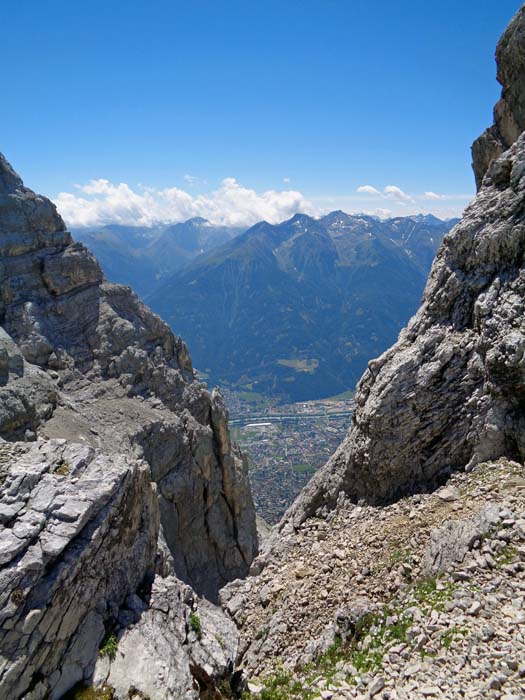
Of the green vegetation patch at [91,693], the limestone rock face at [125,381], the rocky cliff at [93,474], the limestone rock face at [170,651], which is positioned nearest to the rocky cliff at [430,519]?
the limestone rock face at [170,651]

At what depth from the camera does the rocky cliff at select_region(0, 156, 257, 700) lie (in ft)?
50.6

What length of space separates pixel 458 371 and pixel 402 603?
11065 mm

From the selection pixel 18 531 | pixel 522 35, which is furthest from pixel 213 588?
pixel 522 35

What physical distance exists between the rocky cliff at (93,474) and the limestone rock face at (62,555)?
0.15 feet

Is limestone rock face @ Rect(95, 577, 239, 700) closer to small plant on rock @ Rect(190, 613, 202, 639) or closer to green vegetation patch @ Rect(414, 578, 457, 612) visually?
small plant on rock @ Rect(190, 613, 202, 639)

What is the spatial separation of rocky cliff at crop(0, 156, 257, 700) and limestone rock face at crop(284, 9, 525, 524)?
11073 mm

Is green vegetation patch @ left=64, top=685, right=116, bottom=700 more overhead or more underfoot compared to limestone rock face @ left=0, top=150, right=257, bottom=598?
more underfoot

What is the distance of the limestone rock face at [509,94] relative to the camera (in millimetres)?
27816

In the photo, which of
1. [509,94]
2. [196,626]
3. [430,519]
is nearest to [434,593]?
[430,519]

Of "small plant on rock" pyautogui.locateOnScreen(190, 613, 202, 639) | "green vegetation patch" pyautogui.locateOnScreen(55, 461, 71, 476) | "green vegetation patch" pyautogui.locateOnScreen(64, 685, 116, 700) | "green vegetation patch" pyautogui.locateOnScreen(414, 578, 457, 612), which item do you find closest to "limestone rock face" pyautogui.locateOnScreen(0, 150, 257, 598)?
"green vegetation patch" pyautogui.locateOnScreen(55, 461, 71, 476)

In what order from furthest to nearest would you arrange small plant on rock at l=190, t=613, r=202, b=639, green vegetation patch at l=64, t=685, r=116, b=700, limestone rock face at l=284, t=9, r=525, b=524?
limestone rock face at l=284, t=9, r=525, b=524 < small plant on rock at l=190, t=613, r=202, b=639 < green vegetation patch at l=64, t=685, r=116, b=700

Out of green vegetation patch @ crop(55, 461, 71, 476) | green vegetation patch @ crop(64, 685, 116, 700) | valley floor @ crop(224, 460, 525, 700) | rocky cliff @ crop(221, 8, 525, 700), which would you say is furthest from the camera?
green vegetation patch @ crop(55, 461, 71, 476)

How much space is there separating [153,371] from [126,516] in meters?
36.2

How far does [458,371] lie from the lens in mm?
22891
